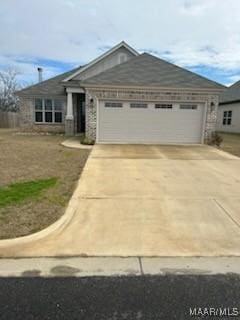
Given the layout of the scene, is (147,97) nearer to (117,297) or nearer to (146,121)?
(146,121)

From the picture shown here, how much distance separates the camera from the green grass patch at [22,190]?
5633 millimetres

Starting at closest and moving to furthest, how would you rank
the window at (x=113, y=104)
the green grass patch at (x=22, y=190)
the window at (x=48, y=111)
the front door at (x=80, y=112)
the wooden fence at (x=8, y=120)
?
the green grass patch at (x=22, y=190)
the window at (x=113, y=104)
the front door at (x=80, y=112)
the window at (x=48, y=111)
the wooden fence at (x=8, y=120)

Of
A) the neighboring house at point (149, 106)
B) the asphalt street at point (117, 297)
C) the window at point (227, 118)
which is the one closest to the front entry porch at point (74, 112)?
the neighboring house at point (149, 106)

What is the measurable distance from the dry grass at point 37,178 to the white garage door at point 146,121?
13.4 feet

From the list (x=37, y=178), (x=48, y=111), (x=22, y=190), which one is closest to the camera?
(x=22, y=190)

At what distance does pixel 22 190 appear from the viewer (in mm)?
6340

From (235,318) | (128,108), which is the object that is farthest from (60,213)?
(128,108)

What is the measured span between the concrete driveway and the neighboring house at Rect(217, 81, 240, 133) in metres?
20.6

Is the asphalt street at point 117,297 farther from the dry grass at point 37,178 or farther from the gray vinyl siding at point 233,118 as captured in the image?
the gray vinyl siding at point 233,118

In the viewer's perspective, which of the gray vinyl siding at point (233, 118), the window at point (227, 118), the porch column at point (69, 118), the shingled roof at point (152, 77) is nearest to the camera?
the shingled roof at point (152, 77)

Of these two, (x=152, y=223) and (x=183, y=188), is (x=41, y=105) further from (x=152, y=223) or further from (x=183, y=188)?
(x=152, y=223)

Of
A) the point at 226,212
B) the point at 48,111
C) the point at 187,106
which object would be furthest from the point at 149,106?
the point at 226,212

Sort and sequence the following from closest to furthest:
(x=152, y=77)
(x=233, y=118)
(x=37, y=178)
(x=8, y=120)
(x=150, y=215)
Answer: (x=150, y=215), (x=37, y=178), (x=152, y=77), (x=233, y=118), (x=8, y=120)

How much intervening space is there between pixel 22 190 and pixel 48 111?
17986mm
